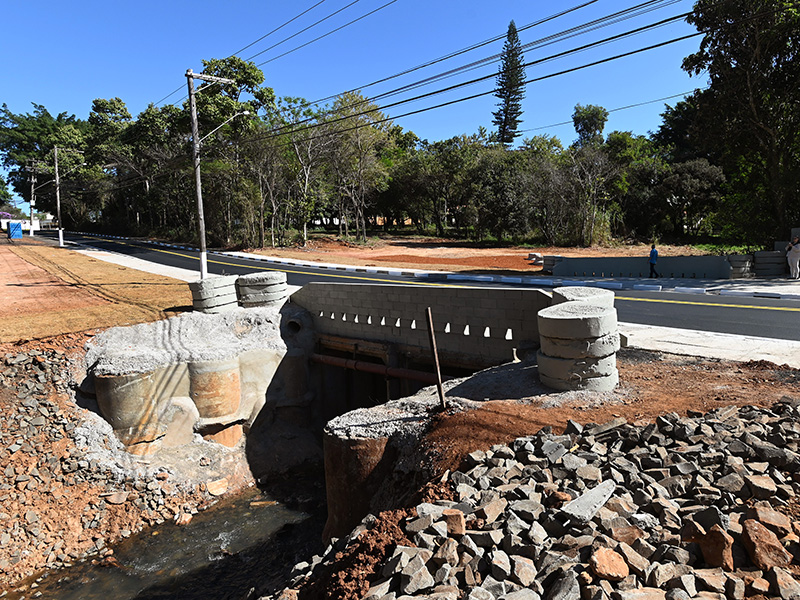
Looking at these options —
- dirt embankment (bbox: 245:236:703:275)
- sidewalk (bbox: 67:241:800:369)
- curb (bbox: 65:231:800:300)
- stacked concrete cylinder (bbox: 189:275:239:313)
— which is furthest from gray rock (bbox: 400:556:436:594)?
dirt embankment (bbox: 245:236:703:275)

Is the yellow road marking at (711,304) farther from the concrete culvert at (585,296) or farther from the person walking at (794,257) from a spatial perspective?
→ the concrete culvert at (585,296)

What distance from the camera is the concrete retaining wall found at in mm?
19875

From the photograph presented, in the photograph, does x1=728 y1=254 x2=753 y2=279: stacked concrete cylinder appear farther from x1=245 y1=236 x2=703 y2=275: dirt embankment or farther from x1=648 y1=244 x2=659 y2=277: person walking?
x1=245 y1=236 x2=703 y2=275: dirt embankment

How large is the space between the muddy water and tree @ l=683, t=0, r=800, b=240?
21.3 m

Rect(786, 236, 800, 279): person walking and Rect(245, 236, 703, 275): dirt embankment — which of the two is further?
Rect(245, 236, 703, 275): dirt embankment

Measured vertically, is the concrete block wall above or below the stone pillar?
above

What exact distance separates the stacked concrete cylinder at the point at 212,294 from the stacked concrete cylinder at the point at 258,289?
0.35 metres

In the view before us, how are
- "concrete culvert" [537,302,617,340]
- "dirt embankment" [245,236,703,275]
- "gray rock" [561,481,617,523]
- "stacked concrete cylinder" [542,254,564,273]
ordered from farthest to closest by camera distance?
"dirt embankment" [245,236,703,275], "stacked concrete cylinder" [542,254,564,273], "concrete culvert" [537,302,617,340], "gray rock" [561,481,617,523]

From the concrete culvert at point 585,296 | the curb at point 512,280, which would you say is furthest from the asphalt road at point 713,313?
the concrete culvert at point 585,296

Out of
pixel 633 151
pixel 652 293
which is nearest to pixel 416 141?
pixel 633 151

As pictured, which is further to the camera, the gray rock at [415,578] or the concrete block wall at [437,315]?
the concrete block wall at [437,315]

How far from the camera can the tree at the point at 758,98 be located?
728 inches

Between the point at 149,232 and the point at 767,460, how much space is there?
187 ft

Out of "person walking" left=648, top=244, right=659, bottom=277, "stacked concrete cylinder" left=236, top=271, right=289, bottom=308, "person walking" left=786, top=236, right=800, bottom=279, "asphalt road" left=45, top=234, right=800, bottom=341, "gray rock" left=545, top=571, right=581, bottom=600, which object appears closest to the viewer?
"gray rock" left=545, top=571, right=581, bottom=600
